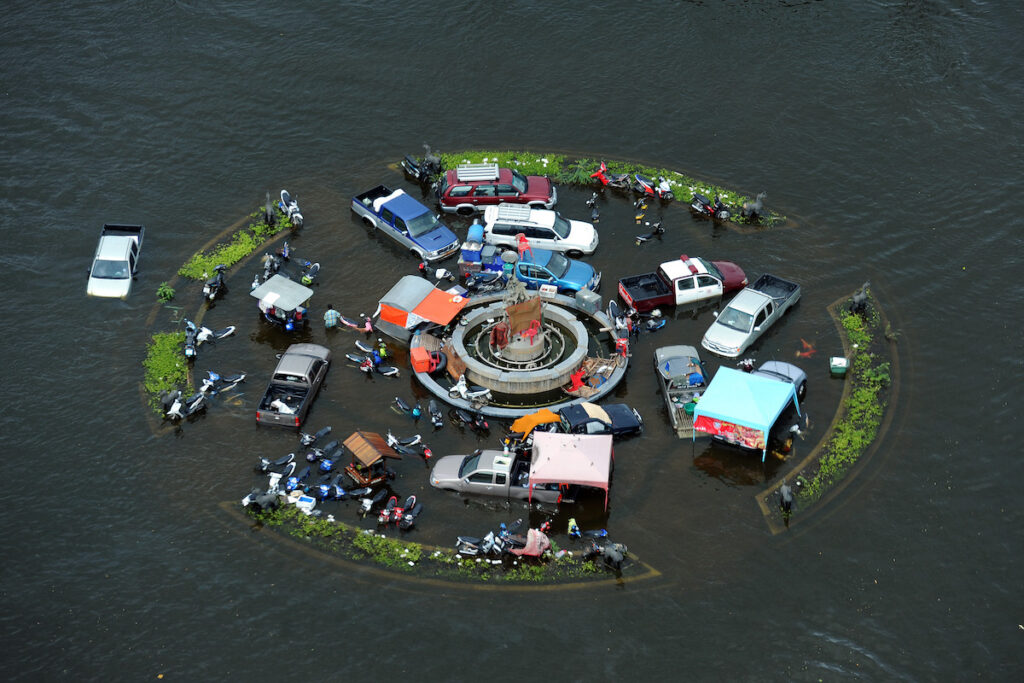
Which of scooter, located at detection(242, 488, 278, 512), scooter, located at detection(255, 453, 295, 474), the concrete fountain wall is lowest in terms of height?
scooter, located at detection(242, 488, 278, 512)

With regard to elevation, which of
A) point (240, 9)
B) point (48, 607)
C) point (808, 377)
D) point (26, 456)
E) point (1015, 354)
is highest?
point (240, 9)

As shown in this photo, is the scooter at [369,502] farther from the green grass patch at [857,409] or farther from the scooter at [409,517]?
the green grass patch at [857,409]

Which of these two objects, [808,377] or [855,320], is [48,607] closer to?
[808,377]

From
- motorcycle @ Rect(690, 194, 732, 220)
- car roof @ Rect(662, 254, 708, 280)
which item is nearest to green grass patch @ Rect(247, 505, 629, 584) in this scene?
car roof @ Rect(662, 254, 708, 280)

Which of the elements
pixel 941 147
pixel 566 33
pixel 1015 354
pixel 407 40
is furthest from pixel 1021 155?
pixel 407 40

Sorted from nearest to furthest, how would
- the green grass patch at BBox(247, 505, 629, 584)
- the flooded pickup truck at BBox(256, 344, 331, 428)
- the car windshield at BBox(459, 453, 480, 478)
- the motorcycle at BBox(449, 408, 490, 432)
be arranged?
the green grass patch at BBox(247, 505, 629, 584), the car windshield at BBox(459, 453, 480, 478), the flooded pickup truck at BBox(256, 344, 331, 428), the motorcycle at BBox(449, 408, 490, 432)

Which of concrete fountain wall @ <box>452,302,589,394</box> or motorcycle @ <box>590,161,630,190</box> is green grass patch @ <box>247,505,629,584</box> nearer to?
concrete fountain wall @ <box>452,302,589,394</box>

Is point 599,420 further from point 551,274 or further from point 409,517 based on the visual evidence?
point 551,274
